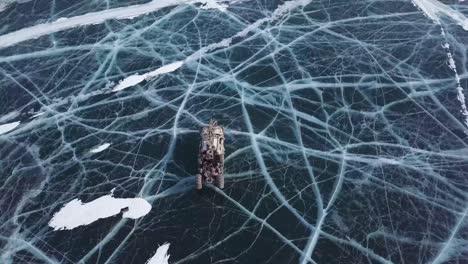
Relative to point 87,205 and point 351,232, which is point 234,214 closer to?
point 351,232

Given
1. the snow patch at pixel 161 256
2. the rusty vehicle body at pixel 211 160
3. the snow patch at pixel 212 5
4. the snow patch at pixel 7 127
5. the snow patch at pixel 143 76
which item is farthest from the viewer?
the snow patch at pixel 212 5

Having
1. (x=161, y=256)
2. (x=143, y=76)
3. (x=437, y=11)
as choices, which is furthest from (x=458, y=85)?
(x=161, y=256)

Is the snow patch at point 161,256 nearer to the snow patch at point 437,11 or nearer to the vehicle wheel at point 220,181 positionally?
the vehicle wheel at point 220,181

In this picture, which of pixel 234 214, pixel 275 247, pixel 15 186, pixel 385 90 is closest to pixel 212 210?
pixel 234 214

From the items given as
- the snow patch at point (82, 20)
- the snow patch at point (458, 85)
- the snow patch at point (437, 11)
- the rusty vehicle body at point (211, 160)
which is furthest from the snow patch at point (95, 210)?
the snow patch at point (437, 11)

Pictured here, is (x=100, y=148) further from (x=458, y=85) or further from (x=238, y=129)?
(x=458, y=85)

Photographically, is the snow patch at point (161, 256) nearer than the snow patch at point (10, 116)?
Yes
